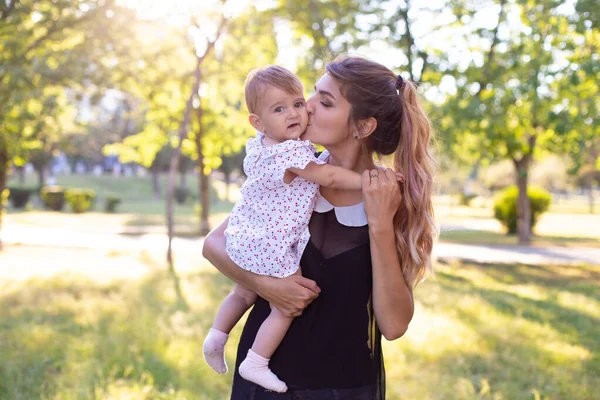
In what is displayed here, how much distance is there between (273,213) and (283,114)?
39 cm

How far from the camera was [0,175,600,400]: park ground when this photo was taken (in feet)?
18.0

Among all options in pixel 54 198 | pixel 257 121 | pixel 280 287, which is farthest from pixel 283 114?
pixel 54 198

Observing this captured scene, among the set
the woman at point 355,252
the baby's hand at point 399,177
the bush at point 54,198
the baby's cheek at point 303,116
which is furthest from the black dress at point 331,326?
the bush at point 54,198

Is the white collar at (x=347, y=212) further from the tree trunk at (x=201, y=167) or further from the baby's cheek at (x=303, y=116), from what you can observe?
the tree trunk at (x=201, y=167)

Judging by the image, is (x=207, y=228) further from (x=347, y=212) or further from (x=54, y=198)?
(x=347, y=212)

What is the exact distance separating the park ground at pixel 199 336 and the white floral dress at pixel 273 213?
3008 millimetres

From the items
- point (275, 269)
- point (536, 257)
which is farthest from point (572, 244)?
point (275, 269)

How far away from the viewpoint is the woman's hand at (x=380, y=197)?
212cm

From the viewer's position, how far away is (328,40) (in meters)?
15.3

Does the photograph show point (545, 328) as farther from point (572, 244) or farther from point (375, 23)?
point (572, 244)

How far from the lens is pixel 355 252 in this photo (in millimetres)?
2205

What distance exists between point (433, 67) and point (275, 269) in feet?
42.0

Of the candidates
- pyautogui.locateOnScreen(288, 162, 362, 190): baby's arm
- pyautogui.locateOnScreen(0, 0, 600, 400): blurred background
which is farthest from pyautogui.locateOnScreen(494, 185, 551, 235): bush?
pyautogui.locateOnScreen(288, 162, 362, 190): baby's arm

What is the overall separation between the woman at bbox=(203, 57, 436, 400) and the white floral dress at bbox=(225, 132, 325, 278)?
0.15 feet
